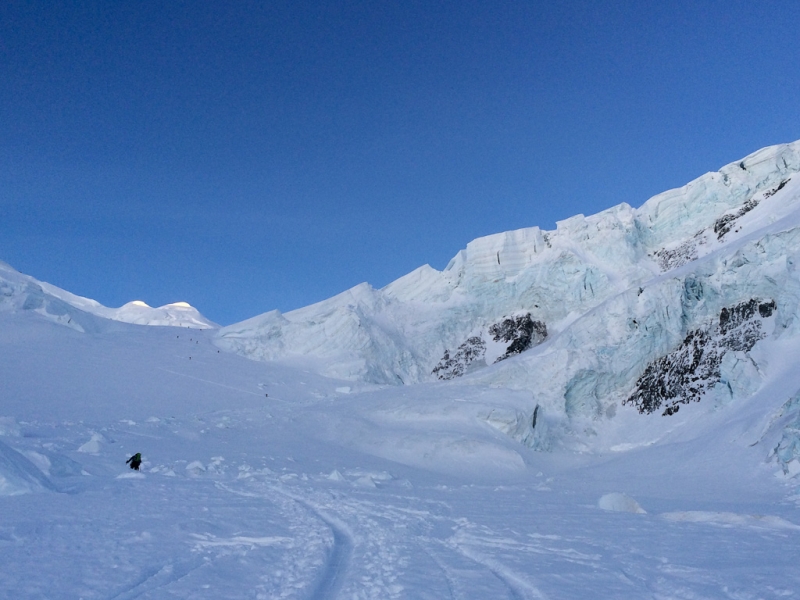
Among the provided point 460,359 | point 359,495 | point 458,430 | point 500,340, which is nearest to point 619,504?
point 359,495

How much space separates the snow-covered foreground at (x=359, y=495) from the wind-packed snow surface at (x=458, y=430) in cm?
8

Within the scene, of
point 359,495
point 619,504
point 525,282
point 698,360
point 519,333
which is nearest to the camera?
point 619,504

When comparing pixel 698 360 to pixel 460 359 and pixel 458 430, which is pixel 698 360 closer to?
pixel 458 430

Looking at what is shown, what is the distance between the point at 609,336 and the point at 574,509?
67.2 ft

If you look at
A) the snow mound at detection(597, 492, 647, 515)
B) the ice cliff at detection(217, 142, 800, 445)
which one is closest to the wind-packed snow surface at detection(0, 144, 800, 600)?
the snow mound at detection(597, 492, 647, 515)

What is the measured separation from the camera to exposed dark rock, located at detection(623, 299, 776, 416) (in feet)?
91.0

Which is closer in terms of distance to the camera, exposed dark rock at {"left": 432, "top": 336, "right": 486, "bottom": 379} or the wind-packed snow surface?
the wind-packed snow surface

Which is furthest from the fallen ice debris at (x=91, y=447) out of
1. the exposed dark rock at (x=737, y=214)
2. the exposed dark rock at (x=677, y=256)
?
the exposed dark rock at (x=737, y=214)

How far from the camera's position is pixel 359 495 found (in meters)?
14.6

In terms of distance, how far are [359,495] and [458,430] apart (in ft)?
41.2

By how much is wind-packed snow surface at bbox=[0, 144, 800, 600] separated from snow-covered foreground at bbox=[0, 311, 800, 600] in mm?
83

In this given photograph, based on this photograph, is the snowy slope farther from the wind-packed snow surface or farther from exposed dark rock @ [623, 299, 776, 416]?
exposed dark rock @ [623, 299, 776, 416]

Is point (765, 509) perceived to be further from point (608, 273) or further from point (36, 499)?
point (608, 273)

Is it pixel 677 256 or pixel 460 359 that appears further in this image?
pixel 460 359
